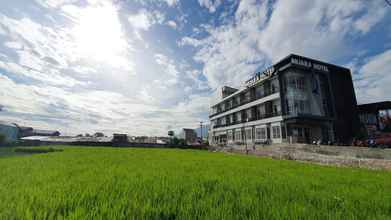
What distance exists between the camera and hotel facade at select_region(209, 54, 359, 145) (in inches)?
824

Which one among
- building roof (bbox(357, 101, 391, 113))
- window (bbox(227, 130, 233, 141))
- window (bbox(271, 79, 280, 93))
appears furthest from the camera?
window (bbox(227, 130, 233, 141))

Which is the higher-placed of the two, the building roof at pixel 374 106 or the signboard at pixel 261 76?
the signboard at pixel 261 76

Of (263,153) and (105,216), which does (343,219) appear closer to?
(105,216)

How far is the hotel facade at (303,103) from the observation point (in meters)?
20.9

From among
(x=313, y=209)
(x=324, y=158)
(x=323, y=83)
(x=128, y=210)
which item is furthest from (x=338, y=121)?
(x=128, y=210)

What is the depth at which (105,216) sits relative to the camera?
1834 millimetres

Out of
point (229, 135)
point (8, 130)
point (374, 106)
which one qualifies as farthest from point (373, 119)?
point (8, 130)

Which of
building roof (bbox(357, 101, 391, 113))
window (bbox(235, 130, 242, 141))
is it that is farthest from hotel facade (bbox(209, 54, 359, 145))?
building roof (bbox(357, 101, 391, 113))

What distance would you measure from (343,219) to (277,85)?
78.3 ft

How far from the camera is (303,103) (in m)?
21.9

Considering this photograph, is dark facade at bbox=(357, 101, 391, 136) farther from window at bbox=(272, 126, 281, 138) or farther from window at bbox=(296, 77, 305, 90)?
window at bbox=(272, 126, 281, 138)

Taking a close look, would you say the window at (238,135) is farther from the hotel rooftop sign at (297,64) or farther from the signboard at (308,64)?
the signboard at (308,64)

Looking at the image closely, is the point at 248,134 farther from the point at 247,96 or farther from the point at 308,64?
the point at 308,64

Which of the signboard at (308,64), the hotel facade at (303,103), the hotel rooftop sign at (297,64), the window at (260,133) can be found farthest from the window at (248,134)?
the signboard at (308,64)
